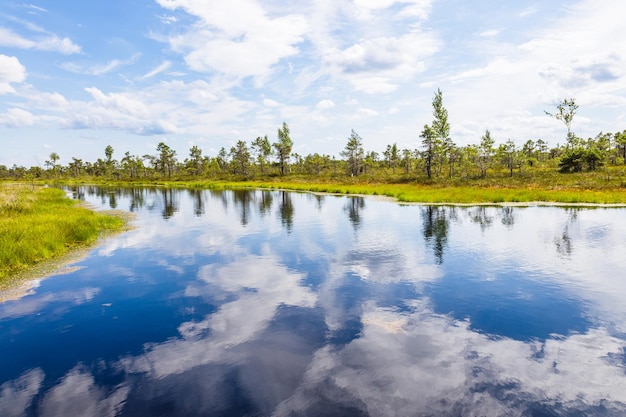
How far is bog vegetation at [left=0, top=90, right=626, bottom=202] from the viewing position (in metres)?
57.8

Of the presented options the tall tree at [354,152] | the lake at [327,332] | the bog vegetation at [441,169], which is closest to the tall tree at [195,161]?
the bog vegetation at [441,169]

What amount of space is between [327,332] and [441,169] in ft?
351

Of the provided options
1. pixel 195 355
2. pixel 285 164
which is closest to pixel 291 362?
pixel 195 355

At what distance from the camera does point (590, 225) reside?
1196 inches

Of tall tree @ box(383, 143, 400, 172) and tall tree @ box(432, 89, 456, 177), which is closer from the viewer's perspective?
tall tree @ box(432, 89, 456, 177)

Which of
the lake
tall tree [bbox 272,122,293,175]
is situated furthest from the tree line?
the lake

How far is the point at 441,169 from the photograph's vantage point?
364 feet

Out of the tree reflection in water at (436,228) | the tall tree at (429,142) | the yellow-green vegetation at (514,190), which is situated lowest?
the tree reflection in water at (436,228)

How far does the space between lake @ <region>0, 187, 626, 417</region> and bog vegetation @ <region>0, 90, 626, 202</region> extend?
112 feet

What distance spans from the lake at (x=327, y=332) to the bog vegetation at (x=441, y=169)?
34.3 m

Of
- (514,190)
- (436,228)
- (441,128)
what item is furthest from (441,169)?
(436,228)

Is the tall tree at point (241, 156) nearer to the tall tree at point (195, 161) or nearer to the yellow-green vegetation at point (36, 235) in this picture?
the tall tree at point (195, 161)

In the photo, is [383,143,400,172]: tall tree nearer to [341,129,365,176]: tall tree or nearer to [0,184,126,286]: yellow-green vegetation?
[341,129,365,176]: tall tree

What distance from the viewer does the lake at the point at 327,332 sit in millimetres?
9094
